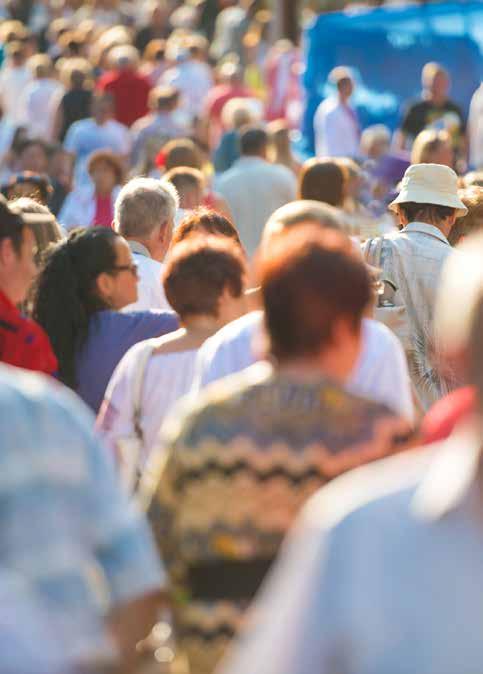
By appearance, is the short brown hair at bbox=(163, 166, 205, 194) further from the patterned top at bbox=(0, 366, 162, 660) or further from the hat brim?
the patterned top at bbox=(0, 366, 162, 660)

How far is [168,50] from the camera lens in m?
22.4

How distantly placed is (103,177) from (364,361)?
7210mm

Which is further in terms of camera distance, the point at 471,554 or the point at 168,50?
the point at 168,50

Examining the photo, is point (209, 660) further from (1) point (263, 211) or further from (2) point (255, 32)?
(2) point (255, 32)

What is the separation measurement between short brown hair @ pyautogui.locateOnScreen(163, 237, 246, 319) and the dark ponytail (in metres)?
0.85

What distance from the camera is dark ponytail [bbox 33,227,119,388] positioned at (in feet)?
19.6

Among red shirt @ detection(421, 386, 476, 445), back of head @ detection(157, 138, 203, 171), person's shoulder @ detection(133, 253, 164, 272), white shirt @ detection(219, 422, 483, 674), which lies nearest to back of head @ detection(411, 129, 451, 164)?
back of head @ detection(157, 138, 203, 171)

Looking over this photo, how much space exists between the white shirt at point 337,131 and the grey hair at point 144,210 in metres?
10.6

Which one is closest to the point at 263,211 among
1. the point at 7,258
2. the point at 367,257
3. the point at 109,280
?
the point at 367,257

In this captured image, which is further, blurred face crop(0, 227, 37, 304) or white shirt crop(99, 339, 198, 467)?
blurred face crop(0, 227, 37, 304)

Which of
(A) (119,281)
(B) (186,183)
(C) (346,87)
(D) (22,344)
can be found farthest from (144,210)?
(C) (346,87)

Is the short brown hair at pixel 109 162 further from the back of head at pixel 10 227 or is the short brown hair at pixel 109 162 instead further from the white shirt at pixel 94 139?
the back of head at pixel 10 227

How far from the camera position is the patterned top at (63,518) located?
289 centimetres

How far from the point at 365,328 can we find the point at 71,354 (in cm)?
180
